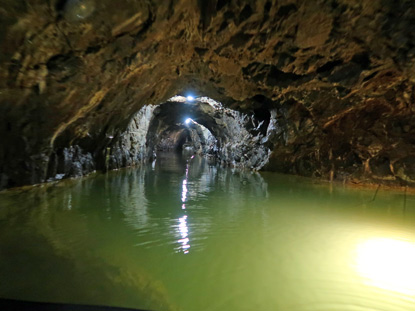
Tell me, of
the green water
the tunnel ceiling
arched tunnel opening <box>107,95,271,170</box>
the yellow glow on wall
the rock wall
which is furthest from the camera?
arched tunnel opening <box>107,95,271,170</box>

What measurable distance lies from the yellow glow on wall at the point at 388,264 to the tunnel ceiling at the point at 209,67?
4.41 m

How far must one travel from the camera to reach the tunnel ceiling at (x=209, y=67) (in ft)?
15.6

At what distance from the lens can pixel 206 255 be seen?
10.5ft

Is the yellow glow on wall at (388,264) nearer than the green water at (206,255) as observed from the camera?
No

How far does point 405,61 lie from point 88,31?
23.5 ft

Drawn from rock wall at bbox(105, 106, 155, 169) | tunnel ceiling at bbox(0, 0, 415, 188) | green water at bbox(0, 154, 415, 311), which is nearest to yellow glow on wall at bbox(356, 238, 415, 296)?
green water at bbox(0, 154, 415, 311)

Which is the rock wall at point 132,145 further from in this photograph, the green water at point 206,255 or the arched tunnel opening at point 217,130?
the green water at point 206,255

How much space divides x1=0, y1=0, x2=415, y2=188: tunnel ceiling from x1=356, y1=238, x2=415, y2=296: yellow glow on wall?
14.5ft

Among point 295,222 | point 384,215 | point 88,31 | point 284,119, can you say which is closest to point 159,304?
point 295,222

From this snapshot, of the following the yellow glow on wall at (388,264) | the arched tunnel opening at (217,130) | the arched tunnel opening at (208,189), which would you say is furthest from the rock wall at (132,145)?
the yellow glow on wall at (388,264)

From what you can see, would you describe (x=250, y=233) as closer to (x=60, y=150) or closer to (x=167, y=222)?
(x=167, y=222)

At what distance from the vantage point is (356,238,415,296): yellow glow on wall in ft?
8.80

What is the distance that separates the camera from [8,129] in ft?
20.8

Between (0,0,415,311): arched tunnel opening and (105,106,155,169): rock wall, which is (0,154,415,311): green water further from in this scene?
(105,106,155,169): rock wall
